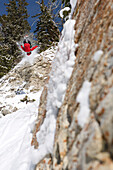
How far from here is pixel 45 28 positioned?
39.3 ft

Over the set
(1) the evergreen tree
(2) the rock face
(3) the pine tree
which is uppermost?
(1) the evergreen tree

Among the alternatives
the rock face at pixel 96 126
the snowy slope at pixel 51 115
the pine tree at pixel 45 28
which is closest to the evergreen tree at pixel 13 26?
the pine tree at pixel 45 28

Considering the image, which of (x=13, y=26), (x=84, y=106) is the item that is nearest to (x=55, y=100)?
(x=84, y=106)

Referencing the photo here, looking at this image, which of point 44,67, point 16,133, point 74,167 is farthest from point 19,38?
point 74,167

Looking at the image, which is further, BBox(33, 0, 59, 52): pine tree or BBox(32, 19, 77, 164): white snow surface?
BBox(33, 0, 59, 52): pine tree

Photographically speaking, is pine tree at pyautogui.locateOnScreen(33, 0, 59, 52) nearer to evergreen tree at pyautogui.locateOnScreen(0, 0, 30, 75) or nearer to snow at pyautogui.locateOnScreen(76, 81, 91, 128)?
evergreen tree at pyautogui.locateOnScreen(0, 0, 30, 75)

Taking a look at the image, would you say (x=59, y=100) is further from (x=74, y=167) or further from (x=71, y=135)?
(x=74, y=167)

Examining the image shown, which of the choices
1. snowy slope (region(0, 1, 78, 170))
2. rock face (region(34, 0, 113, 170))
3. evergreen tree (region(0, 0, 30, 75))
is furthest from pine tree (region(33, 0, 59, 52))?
rock face (region(34, 0, 113, 170))

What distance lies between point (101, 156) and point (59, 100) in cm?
116

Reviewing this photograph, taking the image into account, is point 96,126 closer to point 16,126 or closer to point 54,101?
point 54,101

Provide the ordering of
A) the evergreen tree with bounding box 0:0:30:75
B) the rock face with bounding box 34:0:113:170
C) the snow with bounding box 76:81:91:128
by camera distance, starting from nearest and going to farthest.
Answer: the rock face with bounding box 34:0:113:170 → the snow with bounding box 76:81:91:128 → the evergreen tree with bounding box 0:0:30:75

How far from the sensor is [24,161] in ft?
7.36

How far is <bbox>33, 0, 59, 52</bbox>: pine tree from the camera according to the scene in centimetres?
1093

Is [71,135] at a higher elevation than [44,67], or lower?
lower
